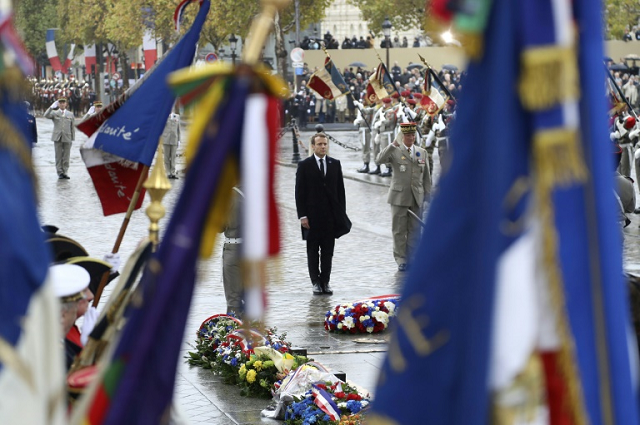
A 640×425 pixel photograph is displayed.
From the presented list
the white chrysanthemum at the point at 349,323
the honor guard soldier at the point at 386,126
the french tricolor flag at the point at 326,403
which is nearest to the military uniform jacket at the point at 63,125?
the honor guard soldier at the point at 386,126

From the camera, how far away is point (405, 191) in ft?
51.0

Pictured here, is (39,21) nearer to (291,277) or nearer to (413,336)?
(291,277)

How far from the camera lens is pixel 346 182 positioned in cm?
2789

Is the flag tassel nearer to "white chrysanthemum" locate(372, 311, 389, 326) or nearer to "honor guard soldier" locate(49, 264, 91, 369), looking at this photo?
"honor guard soldier" locate(49, 264, 91, 369)

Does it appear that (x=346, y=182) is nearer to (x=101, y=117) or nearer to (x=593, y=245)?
(x=101, y=117)

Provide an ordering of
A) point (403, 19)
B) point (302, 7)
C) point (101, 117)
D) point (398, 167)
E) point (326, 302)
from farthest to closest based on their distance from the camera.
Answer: point (403, 19) < point (302, 7) < point (398, 167) < point (326, 302) < point (101, 117)

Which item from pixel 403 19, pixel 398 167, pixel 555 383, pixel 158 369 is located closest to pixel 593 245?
pixel 555 383

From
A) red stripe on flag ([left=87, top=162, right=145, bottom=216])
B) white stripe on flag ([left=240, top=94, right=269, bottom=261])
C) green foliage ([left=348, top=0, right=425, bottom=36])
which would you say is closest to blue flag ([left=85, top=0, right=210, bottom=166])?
red stripe on flag ([left=87, top=162, right=145, bottom=216])

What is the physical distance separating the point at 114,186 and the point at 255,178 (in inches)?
119

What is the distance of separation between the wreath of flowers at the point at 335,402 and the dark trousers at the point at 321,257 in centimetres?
541

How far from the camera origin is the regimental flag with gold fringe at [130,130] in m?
5.20

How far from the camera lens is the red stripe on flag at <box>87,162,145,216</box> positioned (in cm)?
566

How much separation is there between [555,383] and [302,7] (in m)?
50.3

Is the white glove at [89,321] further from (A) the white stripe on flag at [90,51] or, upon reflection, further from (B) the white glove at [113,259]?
(A) the white stripe on flag at [90,51]
